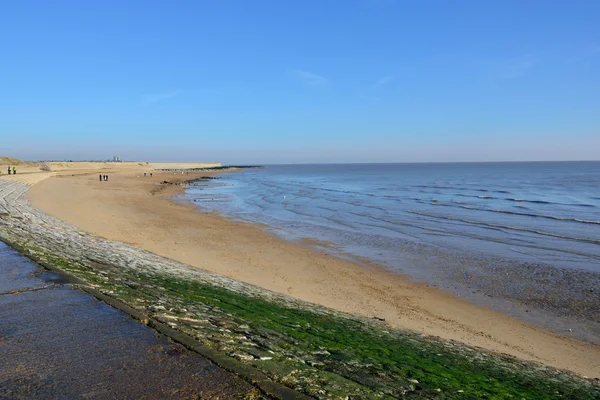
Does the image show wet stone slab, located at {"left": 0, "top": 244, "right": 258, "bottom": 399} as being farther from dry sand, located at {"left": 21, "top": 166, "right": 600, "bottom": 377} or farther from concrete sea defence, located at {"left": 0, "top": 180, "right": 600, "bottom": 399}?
dry sand, located at {"left": 21, "top": 166, "right": 600, "bottom": 377}

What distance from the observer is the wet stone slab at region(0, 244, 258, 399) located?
12.6ft

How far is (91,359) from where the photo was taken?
4461 millimetres

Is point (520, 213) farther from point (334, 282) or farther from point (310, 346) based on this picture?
point (310, 346)

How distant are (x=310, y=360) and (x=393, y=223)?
22853 millimetres

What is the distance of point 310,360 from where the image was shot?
197 inches

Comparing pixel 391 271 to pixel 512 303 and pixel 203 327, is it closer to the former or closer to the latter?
pixel 512 303

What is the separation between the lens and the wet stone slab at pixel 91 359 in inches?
151

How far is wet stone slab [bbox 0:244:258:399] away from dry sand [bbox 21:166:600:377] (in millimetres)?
5757

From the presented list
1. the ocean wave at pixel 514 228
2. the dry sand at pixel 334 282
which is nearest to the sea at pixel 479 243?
the ocean wave at pixel 514 228

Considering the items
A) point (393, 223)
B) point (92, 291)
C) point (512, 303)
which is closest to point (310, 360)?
point (92, 291)

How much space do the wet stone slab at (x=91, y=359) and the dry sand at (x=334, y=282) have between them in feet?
18.9

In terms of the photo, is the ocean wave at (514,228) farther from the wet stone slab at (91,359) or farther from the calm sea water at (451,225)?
the wet stone slab at (91,359)

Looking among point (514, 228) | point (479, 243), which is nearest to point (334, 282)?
point (479, 243)

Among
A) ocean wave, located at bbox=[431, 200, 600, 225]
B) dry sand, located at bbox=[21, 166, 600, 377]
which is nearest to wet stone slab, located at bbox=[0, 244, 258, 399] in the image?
dry sand, located at bbox=[21, 166, 600, 377]
